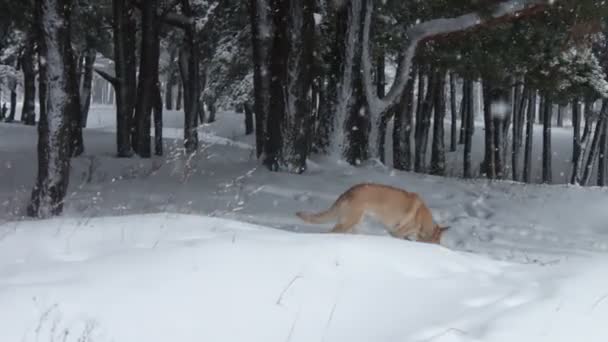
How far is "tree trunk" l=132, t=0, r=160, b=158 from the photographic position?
15945mm

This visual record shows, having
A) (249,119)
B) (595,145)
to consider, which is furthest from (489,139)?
(249,119)

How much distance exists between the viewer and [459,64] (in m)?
15.8

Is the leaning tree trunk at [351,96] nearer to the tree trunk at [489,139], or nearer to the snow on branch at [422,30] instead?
the snow on branch at [422,30]

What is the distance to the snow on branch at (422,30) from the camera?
488 inches

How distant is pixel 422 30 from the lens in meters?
12.9

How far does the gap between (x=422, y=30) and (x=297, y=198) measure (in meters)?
4.77

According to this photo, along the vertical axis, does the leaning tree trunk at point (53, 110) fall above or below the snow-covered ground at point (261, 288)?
above

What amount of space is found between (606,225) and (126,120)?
35.5ft

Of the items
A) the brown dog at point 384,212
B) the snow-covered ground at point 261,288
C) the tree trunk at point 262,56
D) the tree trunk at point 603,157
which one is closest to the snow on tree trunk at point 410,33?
the tree trunk at point 262,56

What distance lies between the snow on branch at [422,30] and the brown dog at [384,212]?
5.43 meters

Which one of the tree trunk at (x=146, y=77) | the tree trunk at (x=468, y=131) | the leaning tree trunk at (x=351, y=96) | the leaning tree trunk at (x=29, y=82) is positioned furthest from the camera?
the leaning tree trunk at (x=29, y=82)

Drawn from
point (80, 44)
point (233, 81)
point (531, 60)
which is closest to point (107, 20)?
point (80, 44)

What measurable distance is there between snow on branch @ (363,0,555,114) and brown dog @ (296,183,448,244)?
5.43m

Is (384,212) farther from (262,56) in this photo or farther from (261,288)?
(262,56)
